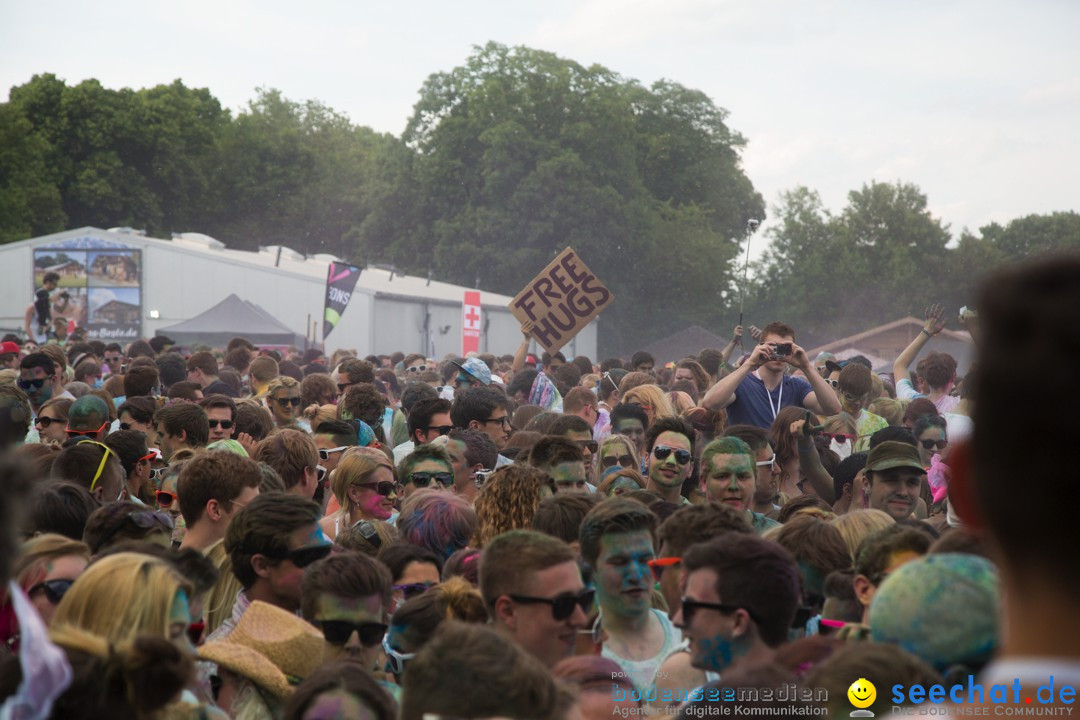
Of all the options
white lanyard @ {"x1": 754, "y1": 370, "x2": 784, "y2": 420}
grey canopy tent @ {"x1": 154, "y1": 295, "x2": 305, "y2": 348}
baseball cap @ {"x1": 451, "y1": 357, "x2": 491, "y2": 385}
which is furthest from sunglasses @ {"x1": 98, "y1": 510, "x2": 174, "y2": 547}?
grey canopy tent @ {"x1": 154, "y1": 295, "x2": 305, "y2": 348}

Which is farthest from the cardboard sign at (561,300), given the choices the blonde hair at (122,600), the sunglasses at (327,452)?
the blonde hair at (122,600)

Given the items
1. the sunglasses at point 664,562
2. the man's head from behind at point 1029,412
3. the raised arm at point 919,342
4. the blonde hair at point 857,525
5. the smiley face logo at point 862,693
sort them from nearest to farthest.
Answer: the man's head from behind at point 1029,412 → the smiley face logo at point 862,693 → the sunglasses at point 664,562 → the blonde hair at point 857,525 → the raised arm at point 919,342

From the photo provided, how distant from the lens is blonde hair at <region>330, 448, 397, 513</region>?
6738mm

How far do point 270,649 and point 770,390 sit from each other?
541 cm

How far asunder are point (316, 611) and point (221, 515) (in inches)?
59.5

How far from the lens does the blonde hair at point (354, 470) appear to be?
6738 millimetres

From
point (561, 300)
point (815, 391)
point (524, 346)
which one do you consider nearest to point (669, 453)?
point (815, 391)

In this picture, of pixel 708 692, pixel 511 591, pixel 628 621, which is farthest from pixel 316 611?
pixel 708 692

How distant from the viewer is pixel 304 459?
7270mm

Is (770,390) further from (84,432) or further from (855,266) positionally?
(855,266)

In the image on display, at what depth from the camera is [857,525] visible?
5.10 meters

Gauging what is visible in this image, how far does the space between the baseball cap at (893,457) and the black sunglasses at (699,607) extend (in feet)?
10.6

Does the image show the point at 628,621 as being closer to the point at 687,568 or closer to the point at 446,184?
the point at 687,568

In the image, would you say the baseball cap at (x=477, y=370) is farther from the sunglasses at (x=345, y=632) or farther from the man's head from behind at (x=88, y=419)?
the sunglasses at (x=345, y=632)
